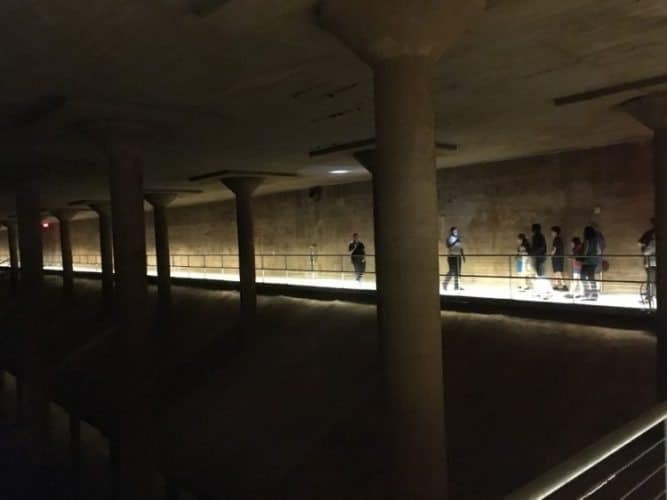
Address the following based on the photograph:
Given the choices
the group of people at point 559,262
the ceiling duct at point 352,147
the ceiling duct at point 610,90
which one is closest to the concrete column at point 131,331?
→ the ceiling duct at point 352,147

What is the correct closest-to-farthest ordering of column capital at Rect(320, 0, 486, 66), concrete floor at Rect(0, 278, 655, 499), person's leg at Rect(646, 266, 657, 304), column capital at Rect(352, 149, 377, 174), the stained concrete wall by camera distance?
column capital at Rect(320, 0, 486, 66)
concrete floor at Rect(0, 278, 655, 499)
person's leg at Rect(646, 266, 657, 304)
column capital at Rect(352, 149, 377, 174)
the stained concrete wall

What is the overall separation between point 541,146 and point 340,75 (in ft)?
30.7

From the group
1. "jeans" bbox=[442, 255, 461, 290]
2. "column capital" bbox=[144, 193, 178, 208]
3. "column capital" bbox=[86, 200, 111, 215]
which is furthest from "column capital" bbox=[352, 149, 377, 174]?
"column capital" bbox=[86, 200, 111, 215]

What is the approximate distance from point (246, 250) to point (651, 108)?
12.7m

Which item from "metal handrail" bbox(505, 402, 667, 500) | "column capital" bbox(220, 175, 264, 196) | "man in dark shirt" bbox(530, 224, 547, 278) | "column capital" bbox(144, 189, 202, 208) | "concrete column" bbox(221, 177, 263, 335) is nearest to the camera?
"metal handrail" bbox(505, 402, 667, 500)

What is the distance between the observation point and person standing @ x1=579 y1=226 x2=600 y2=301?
13336mm

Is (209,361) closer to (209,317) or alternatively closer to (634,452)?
(209,317)

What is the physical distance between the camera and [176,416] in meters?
14.5

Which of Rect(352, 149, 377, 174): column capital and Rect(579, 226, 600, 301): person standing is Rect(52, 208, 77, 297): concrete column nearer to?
Rect(352, 149, 377, 174): column capital

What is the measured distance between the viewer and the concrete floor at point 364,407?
9.12m

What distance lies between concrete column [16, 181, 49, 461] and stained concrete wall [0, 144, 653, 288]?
10991 millimetres

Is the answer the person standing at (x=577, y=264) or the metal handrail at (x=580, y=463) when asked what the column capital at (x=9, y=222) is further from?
the metal handrail at (x=580, y=463)

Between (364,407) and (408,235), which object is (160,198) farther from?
(408,235)

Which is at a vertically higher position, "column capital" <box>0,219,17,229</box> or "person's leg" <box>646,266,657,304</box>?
"column capital" <box>0,219,17,229</box>
